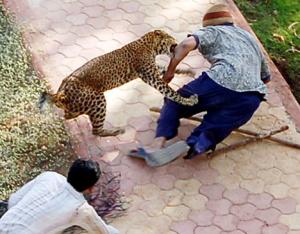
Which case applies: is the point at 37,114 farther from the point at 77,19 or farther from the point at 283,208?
the point at 283,208

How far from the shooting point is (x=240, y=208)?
5.62 meters

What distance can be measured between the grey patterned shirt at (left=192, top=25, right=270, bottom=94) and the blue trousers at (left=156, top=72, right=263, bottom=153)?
0.06 metres

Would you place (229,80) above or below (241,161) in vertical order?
above

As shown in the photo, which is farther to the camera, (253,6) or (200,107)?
(253,6)

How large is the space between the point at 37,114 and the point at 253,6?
250 cm

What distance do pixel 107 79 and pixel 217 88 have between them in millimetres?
773

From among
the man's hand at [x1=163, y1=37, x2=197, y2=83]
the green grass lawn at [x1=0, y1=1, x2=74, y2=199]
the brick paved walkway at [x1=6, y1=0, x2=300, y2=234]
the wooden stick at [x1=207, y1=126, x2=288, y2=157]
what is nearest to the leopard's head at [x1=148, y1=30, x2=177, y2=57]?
the man's hand at [x1=163, y1=37, x2=197, y2=83]

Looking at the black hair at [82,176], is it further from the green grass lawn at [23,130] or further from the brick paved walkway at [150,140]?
the green grass lawn at [23,130]

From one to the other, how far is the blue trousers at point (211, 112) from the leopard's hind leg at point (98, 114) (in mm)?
391

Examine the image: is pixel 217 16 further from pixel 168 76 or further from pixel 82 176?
pixel 82 176

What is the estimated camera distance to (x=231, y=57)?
594 centimetres

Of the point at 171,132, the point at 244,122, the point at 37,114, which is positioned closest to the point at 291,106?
the point at 244,122

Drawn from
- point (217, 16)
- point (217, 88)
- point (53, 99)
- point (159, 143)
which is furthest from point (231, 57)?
point (53, 99)

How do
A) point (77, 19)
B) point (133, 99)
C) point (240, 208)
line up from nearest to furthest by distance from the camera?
1. point (240, 208)
2. point (133, 99)
3. point (77, 19)
